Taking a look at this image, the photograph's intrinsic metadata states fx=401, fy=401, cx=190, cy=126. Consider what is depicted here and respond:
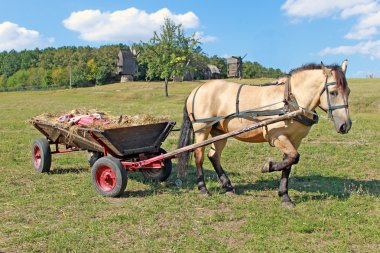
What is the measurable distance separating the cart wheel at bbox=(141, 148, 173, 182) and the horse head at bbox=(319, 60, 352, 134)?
3487 mm

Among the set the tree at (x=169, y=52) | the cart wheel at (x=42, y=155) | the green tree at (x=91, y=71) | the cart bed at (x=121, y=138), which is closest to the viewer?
the cart bed at (x=121, y=138)

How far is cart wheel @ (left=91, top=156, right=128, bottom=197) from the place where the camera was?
A: 710 centimetres

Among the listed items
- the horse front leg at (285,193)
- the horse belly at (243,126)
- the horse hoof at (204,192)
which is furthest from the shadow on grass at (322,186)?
the horse belly at (243,126)

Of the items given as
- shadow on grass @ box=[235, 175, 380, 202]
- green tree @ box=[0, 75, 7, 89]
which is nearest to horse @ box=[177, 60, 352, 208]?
shadow on grass @ box=[235, 175, 380, 202]

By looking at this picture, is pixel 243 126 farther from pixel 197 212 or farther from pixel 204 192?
pixel 197 212

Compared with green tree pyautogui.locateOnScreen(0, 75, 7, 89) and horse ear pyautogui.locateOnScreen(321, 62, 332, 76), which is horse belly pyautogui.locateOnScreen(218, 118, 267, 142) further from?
green tree pyautogui.locateOnScreen(0, 75, 7, 89)

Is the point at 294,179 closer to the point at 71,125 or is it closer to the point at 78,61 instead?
the point at 71,125

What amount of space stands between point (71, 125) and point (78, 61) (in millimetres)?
100042

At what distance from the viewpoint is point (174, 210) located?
21.0 feet

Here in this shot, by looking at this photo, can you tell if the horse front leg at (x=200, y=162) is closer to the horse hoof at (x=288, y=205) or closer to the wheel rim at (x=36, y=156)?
the horse hoof at (x=288, y=205)

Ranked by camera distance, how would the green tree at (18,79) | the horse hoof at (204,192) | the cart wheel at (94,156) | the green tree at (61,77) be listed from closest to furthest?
the horse hoof at (204,192)
the cart wheel at (94,156)
the green tree at (61,77)
the green tree at (18,79)

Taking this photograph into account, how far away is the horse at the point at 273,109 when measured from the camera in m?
6.12

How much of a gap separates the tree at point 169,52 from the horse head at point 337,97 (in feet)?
155

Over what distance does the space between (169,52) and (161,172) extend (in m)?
47.6
